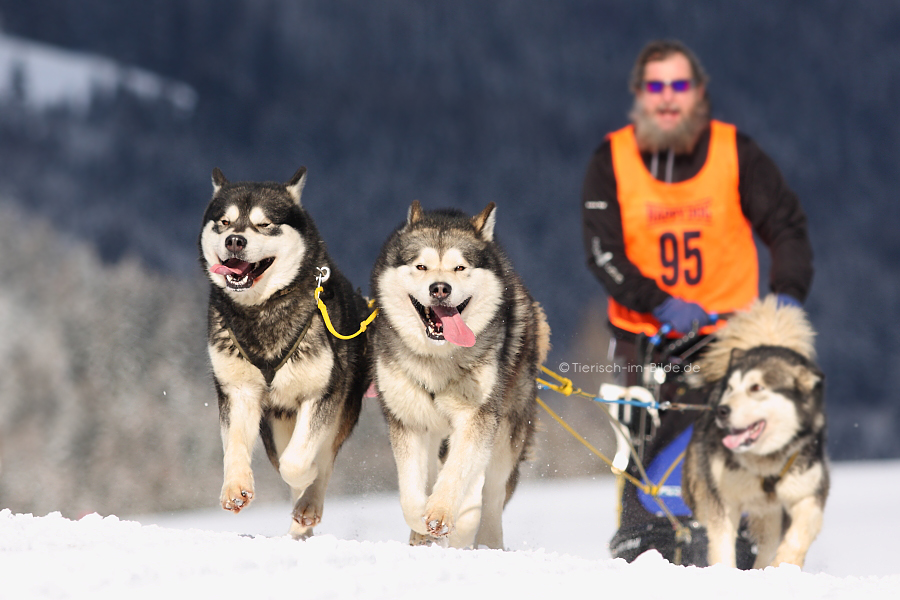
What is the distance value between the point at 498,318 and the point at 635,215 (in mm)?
1442

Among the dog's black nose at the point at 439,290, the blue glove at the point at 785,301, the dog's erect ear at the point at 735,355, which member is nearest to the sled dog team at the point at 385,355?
the dog's black nose at the point at 439,290

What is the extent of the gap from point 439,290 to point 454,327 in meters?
0.15

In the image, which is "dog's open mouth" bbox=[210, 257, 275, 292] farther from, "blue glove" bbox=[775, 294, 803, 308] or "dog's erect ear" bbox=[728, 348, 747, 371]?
"blue glove" bbox=[775, 294, 803, 308]

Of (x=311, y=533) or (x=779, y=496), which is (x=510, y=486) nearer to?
(x=311, y=533)

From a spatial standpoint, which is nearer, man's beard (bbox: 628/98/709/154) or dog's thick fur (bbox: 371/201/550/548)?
dog's thick fur (bbox: 371/201/550/548)

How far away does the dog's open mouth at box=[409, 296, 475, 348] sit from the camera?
2.78 metres

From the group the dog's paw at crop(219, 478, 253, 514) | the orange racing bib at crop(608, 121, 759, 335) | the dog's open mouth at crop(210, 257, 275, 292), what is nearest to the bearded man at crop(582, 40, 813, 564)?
the orange racing bib at crop(608, 121, 759, 335)

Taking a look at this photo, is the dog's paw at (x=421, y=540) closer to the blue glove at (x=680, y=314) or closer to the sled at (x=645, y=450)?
the sled at (x=645, y=450)

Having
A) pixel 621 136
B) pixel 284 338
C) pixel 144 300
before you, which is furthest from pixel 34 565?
pixel 144 300

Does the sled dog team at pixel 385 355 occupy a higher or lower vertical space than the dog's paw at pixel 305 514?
higher

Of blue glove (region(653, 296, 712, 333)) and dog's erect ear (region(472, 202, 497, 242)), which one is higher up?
dog's erect ear (region(472, 202, 497, 242))

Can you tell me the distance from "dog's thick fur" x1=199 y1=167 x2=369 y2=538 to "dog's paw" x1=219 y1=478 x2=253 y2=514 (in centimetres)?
9

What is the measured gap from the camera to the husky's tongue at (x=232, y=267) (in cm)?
289
